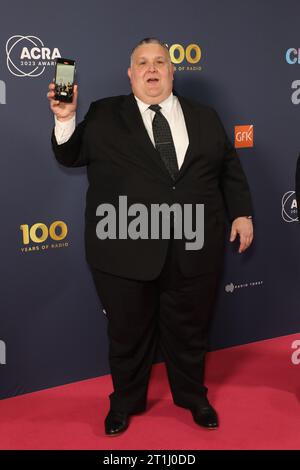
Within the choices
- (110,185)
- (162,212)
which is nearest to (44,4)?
(110,185)

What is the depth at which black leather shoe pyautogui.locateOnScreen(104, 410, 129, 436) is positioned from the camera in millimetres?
2629

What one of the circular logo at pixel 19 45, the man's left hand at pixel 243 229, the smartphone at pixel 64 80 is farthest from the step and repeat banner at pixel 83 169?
the man's left hand at pixel 243 229

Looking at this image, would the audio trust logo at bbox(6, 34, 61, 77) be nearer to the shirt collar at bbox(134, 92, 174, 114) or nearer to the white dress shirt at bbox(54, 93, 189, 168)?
the white dress shirt at bbox(54, 93, 189, 168)

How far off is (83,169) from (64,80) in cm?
59

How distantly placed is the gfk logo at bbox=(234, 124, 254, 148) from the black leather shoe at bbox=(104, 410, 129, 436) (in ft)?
5.00

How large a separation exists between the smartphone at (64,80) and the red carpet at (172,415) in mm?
1436

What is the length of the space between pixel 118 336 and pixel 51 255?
22.8 inches

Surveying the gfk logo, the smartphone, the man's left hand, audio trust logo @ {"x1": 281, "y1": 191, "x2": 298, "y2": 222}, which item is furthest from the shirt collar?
audio trust logo @ {"x1": 281, "y1": 191, "x2": 298, "y2": 222}

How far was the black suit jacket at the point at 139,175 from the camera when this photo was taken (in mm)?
2477

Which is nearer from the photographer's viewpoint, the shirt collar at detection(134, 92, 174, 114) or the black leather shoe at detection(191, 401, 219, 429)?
the shirt collar at detection(134, 92, 174, 114)

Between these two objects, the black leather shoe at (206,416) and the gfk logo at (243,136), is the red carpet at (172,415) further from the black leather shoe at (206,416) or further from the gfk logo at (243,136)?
the gfk logo at (243,136)

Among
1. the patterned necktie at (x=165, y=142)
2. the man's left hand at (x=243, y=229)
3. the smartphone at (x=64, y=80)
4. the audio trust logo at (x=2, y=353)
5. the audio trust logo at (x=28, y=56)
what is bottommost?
the audio trust logo at (x=2, y=353)

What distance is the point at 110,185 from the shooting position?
253cm

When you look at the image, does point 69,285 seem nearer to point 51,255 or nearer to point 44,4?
point 51,255
